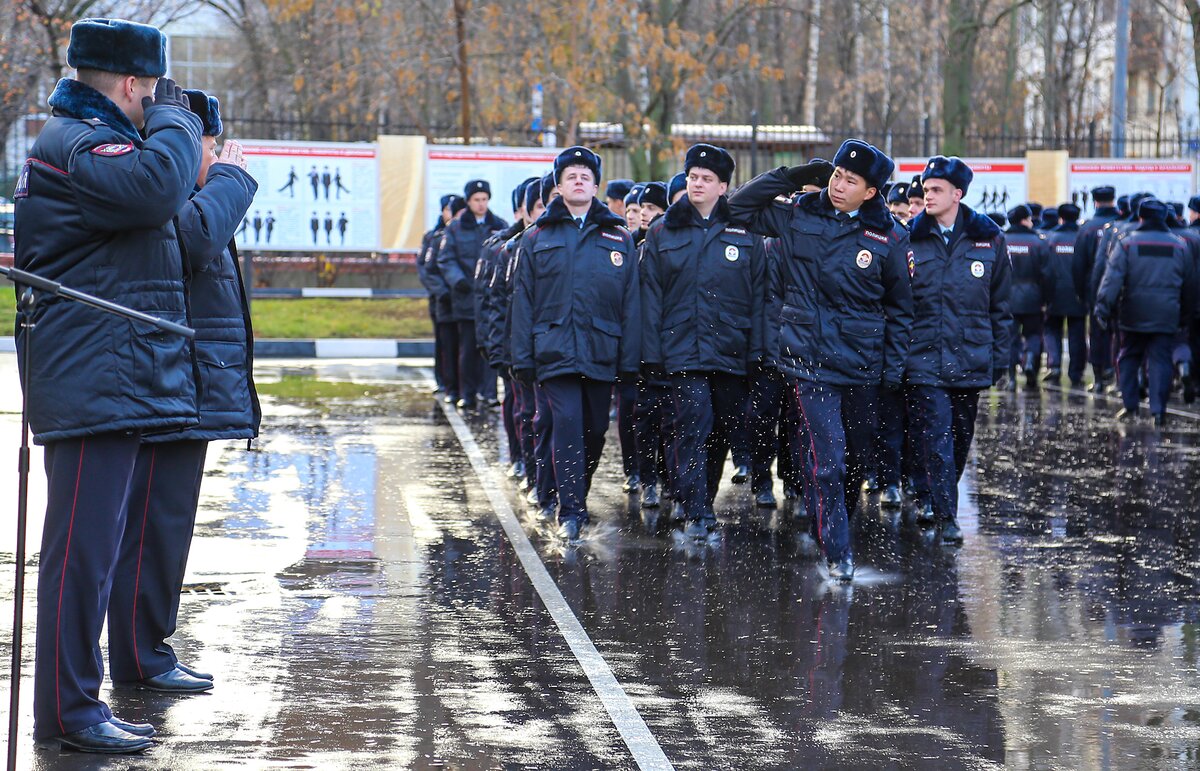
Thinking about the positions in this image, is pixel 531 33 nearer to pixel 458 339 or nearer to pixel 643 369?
pixel 458 339

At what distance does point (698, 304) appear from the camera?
8883 mm

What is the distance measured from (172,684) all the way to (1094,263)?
1303 cm

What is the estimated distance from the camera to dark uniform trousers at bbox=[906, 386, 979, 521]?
9078mm

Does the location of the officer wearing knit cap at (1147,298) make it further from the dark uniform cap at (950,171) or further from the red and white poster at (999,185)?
the red and white poster at (999,185)

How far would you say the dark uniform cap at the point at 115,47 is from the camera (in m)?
4.91

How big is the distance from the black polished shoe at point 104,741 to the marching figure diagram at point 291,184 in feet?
53.8

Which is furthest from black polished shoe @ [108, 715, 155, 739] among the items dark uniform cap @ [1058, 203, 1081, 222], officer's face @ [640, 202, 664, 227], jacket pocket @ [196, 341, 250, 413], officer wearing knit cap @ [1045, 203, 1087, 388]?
dark uniform cap @ [1058, 203, 1081, 222]

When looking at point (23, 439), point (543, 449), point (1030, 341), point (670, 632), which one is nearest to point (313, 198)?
point (1030, 341)

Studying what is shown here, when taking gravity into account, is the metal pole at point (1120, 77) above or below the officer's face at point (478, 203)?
above

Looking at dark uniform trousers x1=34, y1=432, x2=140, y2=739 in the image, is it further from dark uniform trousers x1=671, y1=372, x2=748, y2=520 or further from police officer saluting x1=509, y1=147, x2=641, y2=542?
dark uniform trousers x1=671, y1=372, x2=748, y2=520

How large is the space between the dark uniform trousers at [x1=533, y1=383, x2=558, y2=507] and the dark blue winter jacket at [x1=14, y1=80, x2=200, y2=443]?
4.30m

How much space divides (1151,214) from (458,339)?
6329mm

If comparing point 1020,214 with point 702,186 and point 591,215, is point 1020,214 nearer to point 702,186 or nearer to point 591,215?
point 702,186

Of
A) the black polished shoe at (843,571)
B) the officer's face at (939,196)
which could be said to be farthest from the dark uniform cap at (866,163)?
the black polished shoe at (843,571)
